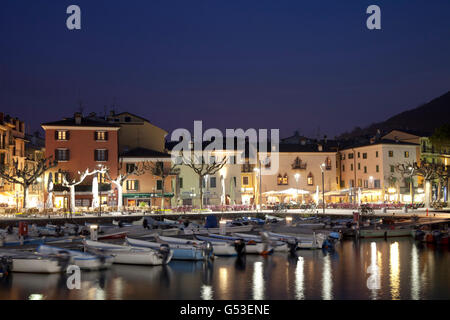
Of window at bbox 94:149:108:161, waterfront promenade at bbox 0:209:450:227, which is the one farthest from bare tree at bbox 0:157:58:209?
window at bbox 94:149:108:161

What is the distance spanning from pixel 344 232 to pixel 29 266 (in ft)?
90.4

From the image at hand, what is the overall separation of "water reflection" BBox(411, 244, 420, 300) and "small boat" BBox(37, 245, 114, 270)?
15.8 metres

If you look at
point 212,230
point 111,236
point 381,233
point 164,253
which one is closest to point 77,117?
point 111,236

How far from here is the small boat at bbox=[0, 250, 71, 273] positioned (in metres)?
28.0

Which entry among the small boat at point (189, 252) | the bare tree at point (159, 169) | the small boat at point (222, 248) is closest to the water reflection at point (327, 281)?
the small boat at point (222, 248)

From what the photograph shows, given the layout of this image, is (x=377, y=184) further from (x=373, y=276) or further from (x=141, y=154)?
(x=373, y=276)

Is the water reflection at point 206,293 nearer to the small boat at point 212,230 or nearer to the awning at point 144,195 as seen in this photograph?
the small boat at point 212,230

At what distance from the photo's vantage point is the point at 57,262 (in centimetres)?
2816

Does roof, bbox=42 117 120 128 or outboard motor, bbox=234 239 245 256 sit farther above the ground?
roof, bbox=42 117 120 128

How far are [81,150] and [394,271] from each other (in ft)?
157

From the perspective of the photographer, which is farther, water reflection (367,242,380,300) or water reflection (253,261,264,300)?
water reflection (367,242,380,300)

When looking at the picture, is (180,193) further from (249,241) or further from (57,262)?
(57,262)

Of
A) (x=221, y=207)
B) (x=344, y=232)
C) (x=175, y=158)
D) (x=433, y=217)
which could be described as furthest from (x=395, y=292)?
(x=175, y=158)

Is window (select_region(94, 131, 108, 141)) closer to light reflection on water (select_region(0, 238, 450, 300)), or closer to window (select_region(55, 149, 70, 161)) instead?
window (select_region(55, 149, 70, 161))
